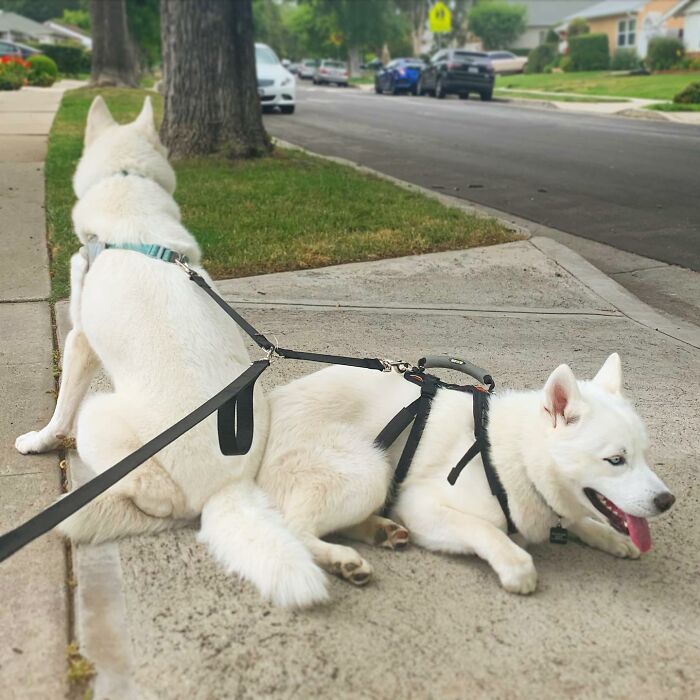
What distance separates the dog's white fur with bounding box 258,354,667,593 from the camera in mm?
2938

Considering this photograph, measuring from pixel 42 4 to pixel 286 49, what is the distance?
3868 cm

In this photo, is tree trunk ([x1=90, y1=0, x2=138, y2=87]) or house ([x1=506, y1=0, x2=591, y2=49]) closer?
tree trunk ([x1=90, y1=0, x2=138, y2=87])

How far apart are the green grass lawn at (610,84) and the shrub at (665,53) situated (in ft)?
7.66

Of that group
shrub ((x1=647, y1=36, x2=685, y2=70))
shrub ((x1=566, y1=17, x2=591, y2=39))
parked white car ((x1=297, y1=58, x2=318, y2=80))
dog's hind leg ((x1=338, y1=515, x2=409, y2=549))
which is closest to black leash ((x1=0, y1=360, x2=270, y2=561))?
dog's hind leg ((x1=338, y1=515, x2=409, y2=549))

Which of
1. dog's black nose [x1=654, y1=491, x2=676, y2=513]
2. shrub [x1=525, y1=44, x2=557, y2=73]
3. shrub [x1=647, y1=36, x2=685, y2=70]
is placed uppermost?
shrub [x1=525, y1=44, x2=557, y2=73]

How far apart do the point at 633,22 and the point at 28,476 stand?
7438cm

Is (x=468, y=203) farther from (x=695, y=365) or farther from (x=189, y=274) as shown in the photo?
(x=189, y=274)

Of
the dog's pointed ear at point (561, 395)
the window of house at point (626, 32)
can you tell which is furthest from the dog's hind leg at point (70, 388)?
the window of house at point (626, 32)

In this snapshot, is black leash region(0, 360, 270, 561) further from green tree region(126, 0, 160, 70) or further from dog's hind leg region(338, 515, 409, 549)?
green tree region(126, 0, 160, 70)

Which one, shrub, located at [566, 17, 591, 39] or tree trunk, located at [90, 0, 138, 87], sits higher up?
shrub, located at [566, 17, 591, 39]

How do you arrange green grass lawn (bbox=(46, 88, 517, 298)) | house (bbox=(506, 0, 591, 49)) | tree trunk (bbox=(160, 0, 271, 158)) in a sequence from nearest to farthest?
1. green grass lawn (bbox=(46, 88, 517, 298))
2. tree trunk (bbox=(160, 0, 271, 158))
3. house (bbox=(506, 0, 591, 49))

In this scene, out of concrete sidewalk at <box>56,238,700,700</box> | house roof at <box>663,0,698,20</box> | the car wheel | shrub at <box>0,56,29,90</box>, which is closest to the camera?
concrete sidewalk at <box>56,238,700,700</box>

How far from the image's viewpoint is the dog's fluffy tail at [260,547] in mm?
2643

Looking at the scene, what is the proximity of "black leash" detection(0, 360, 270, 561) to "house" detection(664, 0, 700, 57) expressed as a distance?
55.8 m
